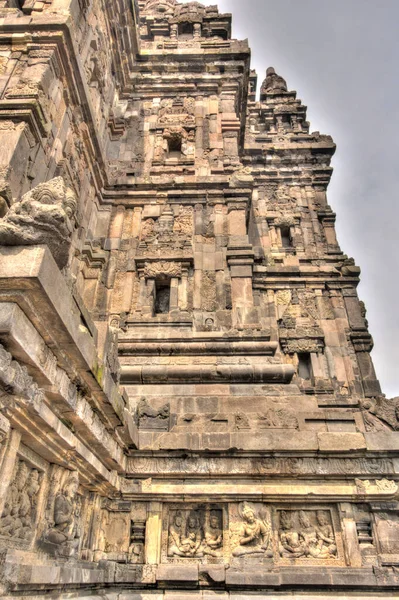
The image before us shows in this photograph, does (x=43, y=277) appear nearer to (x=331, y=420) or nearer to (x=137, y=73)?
(x=331, y=420)

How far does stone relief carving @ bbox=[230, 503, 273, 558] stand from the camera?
6.41m

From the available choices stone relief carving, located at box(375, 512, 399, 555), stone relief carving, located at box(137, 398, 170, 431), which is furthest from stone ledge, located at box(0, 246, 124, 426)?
stone relief carving, located at box(375, 512, 399, 555)

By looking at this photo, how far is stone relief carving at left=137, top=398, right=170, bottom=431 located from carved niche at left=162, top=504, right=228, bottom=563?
1.27 metres

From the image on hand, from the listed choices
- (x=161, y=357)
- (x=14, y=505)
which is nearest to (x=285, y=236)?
(x=161, y=357)

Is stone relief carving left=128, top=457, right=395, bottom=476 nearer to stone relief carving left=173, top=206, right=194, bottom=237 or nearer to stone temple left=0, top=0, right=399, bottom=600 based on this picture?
stone temple left=0, top=0, right=399, bottom=600

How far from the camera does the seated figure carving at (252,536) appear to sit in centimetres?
641

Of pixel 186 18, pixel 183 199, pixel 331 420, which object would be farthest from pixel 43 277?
pixel 186 18

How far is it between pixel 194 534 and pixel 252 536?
2.96 feet

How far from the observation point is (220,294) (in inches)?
435

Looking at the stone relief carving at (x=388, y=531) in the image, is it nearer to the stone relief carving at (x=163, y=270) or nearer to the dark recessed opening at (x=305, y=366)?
the stone relief carving at (x=163, y=270)

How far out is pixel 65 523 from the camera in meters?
4.71

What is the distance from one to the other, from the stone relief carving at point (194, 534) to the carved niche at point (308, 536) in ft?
3.04

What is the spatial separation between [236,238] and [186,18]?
11.5m

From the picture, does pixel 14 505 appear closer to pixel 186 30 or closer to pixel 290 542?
pixel 290 542
